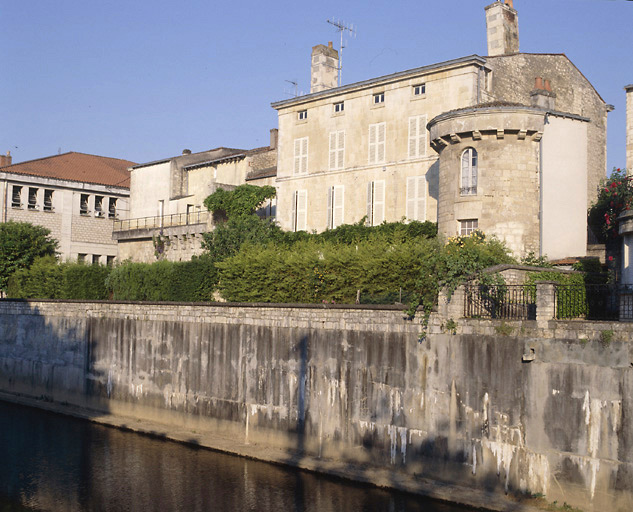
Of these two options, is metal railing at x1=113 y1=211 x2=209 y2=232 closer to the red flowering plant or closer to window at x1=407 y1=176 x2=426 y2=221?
window at x1=407 y1=176 x2=426 y2=221

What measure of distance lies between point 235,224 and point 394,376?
18.6 metres

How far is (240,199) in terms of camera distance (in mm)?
40469

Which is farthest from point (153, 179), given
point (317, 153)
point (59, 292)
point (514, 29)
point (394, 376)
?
point (394, 376)

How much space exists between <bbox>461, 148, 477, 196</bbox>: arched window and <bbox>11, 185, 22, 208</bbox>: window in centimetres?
3461

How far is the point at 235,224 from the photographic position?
37.0 meters

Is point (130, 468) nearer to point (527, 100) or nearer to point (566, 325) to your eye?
point (566, 325)

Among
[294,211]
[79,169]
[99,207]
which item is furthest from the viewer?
[79,169]

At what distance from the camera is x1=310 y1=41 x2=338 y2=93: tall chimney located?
4050cm

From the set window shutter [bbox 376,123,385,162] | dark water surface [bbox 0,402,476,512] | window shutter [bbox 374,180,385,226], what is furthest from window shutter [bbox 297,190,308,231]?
dark water surface [bbox 0,402,476,512]

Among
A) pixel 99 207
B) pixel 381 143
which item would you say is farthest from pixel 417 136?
pixel 99 207

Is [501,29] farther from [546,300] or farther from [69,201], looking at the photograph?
[69,201]

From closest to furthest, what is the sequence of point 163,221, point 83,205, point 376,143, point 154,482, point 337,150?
1. point 154,482
2. point 376,143
3. point 337,150
4. point 163,221
5. point 83,205

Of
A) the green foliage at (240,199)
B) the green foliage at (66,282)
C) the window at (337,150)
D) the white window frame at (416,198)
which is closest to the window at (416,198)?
the white window frame at (416,198)

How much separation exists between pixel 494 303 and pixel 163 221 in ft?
103
